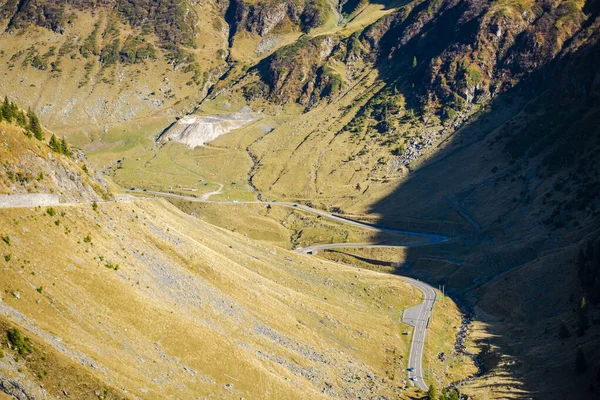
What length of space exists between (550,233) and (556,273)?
86.5ft

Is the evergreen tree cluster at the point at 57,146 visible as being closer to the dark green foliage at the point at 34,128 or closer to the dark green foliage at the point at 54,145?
the dark green foliage at the point at 54,145

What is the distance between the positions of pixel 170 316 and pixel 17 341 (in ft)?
73.4

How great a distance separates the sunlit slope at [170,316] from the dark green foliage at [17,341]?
0.55 m

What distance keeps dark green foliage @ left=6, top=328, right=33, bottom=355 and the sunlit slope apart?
0.55 metres

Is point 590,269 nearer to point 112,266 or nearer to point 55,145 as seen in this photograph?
point 112,266

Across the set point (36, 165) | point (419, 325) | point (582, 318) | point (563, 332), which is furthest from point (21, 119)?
point (582, 318)

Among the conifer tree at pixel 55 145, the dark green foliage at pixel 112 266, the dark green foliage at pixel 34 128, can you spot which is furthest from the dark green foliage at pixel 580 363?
the dark green foliage at pixel 34 128

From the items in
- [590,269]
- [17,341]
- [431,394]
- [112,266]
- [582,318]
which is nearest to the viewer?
[17,341]

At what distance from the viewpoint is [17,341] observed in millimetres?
51031

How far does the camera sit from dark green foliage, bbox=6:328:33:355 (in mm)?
50906

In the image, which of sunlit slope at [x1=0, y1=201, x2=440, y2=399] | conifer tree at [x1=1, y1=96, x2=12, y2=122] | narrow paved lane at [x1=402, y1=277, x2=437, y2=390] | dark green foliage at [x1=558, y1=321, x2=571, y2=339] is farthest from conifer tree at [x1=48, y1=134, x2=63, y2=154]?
dark green foliage at [x1=558, y1=321, x2=571, y2=339]

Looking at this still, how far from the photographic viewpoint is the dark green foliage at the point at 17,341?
50906 millimetres

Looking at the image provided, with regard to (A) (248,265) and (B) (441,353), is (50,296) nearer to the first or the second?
(A) (248,265)

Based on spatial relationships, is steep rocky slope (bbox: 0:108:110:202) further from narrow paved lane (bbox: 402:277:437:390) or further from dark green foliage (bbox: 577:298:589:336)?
dark green foliage (bbox: 577:298:589:336)
